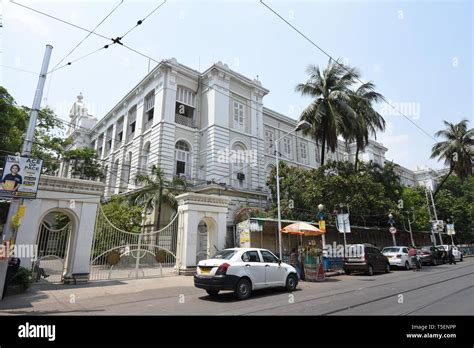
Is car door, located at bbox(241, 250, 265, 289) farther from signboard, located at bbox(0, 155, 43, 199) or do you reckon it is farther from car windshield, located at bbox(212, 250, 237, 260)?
signboard, located at bbox(0, 155, 43, 199)

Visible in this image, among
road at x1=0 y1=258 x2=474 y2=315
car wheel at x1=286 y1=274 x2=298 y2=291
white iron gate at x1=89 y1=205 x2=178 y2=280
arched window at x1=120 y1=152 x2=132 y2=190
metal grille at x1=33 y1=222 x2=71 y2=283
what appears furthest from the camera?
arched window at x1=120 y1=152 x2=132 y2=190

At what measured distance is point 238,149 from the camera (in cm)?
2931

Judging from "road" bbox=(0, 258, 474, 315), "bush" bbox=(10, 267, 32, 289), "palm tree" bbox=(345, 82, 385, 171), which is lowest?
"road" bbox=(0, 258, 474, 315)

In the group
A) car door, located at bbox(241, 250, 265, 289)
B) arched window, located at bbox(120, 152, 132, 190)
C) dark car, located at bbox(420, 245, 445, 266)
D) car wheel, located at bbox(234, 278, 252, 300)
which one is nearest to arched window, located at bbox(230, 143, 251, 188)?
arched window, located at bbox(120, 152, 132, 190)

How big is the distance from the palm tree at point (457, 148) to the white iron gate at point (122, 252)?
36663 mm

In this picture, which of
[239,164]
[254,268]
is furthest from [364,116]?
[254,268]

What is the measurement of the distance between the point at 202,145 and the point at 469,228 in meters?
43.1

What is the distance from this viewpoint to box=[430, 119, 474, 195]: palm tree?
120 feet

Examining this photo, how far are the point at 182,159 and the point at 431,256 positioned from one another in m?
22.9

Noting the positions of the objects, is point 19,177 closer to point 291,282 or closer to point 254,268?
point 254,268

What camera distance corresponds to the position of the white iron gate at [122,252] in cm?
1327
